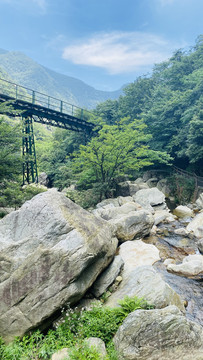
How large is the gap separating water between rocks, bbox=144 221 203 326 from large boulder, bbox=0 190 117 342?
270cm

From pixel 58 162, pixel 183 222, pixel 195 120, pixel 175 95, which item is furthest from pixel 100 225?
pixel 58 162

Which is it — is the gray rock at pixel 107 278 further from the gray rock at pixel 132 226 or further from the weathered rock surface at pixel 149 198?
the weathered rock surface at pixel 149 198

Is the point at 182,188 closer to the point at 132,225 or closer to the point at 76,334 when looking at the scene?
the point at 132,225

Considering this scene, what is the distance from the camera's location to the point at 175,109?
2308 cm

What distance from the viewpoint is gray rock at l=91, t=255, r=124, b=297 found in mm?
5654

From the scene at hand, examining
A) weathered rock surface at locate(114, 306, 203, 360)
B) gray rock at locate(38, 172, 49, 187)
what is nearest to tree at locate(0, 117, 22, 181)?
weathered rock surface at locate(114, 306, 203, 360)

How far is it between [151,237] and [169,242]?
92 centimetres

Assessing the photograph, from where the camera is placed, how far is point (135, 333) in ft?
12.3

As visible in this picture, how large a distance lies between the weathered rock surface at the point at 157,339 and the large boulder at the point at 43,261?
1494 millimetres

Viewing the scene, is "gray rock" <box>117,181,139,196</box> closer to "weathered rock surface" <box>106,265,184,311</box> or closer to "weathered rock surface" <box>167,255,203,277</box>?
"weathered rock surface" <box>167,255,203,277</box>

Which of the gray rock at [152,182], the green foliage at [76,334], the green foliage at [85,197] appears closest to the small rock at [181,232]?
the green foliage at [85,197]

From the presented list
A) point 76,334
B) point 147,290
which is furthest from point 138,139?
point 76,334

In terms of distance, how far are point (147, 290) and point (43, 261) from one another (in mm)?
2471

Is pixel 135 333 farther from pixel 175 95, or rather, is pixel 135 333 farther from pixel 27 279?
pixel 175 95
